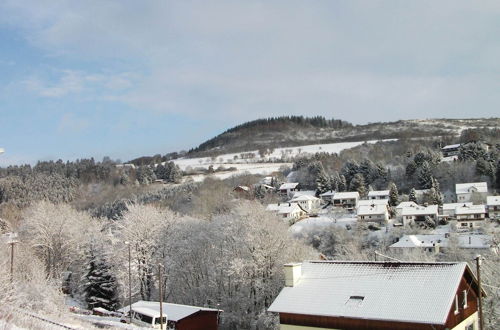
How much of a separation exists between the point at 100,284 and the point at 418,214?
56545 millimetres

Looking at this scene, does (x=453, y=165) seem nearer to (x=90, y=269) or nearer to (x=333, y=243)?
(x=333, y=243)

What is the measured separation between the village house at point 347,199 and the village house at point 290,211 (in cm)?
787

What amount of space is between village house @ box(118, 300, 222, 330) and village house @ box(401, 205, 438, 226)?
55915 mm

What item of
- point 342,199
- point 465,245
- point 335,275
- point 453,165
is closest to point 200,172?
point 342,199

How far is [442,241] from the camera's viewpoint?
68.0 metres

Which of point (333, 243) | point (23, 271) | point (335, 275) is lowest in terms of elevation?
point (333, 243)

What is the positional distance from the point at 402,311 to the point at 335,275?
4.71 m

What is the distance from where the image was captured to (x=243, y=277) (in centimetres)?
3947

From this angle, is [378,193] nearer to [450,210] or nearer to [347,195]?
[347,195]

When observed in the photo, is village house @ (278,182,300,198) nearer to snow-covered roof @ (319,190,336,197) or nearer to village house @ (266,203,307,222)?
snow-covered roof @ (319,190,336,197)

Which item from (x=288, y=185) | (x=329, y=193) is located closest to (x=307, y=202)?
(x=329, y=193)

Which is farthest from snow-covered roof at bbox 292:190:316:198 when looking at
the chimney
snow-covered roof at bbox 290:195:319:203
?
the chimney

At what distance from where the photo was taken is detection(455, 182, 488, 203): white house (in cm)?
9300

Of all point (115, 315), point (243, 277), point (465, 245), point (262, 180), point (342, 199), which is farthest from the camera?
point (262, 180)
